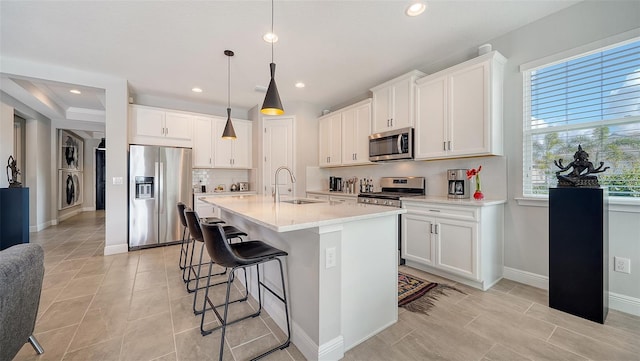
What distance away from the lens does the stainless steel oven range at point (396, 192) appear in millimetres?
3258

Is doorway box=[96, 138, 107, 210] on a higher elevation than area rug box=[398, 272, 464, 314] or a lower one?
higher

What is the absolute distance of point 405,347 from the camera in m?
1.68

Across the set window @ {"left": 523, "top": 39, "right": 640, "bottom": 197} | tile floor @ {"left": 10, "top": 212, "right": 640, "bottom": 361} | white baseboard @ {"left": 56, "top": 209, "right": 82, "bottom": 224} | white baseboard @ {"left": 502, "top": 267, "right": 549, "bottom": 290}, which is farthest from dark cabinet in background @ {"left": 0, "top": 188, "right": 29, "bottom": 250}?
window @ {"left": 523, "top": 39, "right": 640, "bottom": 197}

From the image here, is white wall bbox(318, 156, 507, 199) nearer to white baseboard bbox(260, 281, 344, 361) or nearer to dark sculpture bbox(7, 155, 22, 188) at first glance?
white baseboard bbox(260, 281, 344, 361)

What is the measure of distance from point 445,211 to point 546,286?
1.14 m

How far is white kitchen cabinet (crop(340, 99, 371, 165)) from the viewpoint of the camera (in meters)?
4.07

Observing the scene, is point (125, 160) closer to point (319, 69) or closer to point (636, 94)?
point (319, 69)

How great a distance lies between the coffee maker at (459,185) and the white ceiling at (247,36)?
4.71 ft

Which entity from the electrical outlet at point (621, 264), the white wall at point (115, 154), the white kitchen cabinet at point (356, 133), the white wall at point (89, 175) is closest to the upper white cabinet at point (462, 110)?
→ the white kitchen cabinet at point (356, 133)

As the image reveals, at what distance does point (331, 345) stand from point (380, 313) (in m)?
0.48

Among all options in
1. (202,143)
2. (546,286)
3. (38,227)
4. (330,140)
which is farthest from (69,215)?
(546,286)

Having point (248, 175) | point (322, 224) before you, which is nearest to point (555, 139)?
point (322, 224)

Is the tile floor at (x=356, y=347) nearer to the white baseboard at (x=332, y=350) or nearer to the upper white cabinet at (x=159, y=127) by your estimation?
the white baseboard at (x=332, y=350)

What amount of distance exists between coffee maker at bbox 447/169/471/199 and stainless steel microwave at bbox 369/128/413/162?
57cm
